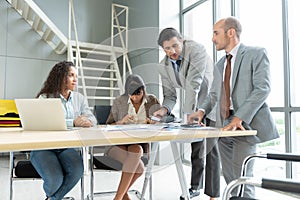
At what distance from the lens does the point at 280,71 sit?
8.71ft

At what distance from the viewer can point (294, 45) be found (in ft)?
8.32

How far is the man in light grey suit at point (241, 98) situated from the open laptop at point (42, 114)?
0.81 m

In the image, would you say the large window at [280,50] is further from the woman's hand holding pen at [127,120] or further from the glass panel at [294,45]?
the woman's hand holding pen at [127,120]

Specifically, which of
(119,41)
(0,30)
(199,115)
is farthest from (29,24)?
(199,115)

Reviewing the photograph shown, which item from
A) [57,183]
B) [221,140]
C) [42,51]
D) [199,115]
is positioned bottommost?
[57,183]

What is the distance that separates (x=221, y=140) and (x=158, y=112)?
438mm

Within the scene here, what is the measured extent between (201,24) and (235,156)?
8.62ft

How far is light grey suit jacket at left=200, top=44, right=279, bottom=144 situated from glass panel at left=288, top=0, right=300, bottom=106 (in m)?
1.17

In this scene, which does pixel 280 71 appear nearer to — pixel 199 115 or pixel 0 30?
pixel 199 115

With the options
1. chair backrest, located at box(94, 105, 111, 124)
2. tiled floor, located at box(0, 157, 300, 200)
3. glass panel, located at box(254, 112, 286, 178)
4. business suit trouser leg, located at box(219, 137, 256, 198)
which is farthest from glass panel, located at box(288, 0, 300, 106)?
chair backrest, located at box(94, 105, 111, 124)

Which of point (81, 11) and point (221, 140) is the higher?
point (81, 11)

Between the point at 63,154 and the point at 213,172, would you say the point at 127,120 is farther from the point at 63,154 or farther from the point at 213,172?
the point at 213,172

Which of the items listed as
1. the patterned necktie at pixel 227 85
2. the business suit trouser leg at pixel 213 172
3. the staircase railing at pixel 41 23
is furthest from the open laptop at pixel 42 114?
the staircase railing at pixel 41 23

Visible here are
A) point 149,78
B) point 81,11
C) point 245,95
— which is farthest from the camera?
point 81,11
